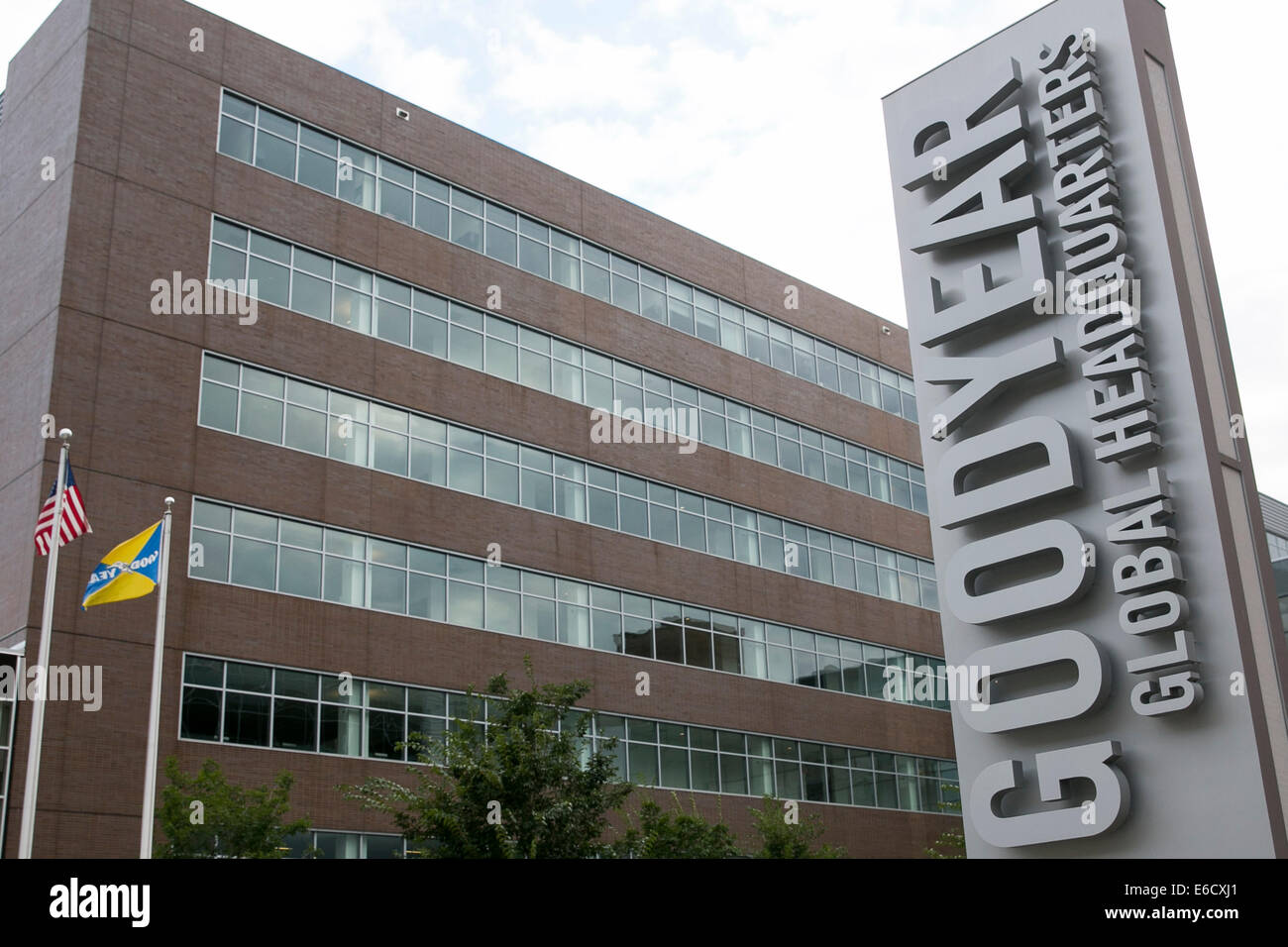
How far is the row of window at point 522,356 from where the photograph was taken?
3241 centimetres

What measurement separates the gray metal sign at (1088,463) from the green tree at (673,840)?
593 centimetres

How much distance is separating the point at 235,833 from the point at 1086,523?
49.7 ft

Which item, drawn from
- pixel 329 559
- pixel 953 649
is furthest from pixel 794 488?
pixel 953 649

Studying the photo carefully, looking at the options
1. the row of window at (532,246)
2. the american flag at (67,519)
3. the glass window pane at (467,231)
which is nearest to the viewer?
the american flag at (67,519)

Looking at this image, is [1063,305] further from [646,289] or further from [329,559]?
[646,289]

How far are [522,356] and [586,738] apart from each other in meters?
10.9

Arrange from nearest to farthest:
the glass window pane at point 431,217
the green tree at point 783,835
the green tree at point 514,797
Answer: the green tree at point 514,797, the green tree at point 783,835, the glass window pane at point 431,217

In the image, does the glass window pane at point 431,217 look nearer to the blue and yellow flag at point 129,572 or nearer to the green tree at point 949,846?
the blue and yellow flag at point 129,572

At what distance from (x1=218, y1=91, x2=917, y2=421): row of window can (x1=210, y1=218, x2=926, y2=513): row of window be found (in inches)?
77.5

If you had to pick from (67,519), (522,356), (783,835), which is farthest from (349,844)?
(522,356)

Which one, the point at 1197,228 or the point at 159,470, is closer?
the point at 1197,228

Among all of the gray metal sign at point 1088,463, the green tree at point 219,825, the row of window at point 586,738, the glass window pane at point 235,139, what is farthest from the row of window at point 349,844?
the glass window pane at point 235,139

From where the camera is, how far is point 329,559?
102 ft

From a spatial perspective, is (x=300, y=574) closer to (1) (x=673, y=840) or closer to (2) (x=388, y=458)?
(2) (x=388, y=458)
